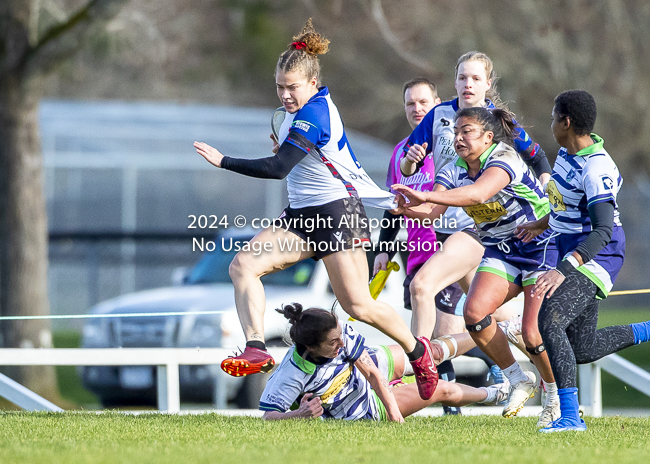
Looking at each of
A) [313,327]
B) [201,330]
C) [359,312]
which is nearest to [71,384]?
[201,330]

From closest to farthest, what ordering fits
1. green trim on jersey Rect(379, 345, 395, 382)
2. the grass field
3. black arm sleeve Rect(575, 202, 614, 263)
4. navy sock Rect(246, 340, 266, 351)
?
1. black arm sleeve Rect(575, 202, 614, 263)
2. navy sock Rect(246, 340, 266, 351)
3. green trim on jersey Rect(379, 345, 395, 382)
4. the grass field

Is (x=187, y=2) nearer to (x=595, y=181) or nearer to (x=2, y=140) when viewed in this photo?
(x=2, y=140)

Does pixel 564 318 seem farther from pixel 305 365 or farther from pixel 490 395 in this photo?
pixel 305 365

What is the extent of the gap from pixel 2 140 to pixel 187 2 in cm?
1562

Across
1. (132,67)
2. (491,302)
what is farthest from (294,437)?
(132,67)

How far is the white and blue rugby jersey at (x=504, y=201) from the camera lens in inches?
235

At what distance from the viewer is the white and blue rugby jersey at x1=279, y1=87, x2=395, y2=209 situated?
5.69 metres

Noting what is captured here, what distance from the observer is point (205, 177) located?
25.5 meters

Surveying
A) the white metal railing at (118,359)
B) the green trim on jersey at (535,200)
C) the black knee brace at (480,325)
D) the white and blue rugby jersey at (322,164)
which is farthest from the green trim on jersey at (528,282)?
the white metal railing at (118,359)

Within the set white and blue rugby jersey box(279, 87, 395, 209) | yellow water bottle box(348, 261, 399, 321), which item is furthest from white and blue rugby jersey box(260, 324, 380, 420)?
yellow water bottle box(348, 261, 399, 321)

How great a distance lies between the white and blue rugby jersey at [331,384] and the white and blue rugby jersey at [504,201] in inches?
43.5

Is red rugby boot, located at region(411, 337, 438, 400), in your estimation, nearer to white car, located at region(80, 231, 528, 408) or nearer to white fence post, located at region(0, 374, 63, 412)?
white fence post, located at region(0, 374, 63, 412)

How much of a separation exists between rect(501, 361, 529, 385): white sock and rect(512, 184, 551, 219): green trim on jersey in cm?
104

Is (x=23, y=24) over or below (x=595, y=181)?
over
